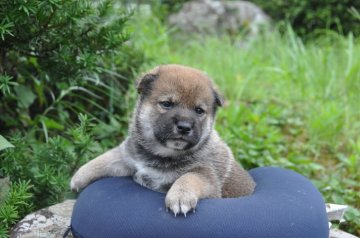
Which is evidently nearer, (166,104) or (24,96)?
(166,104)

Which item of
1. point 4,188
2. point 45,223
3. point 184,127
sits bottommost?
point 45,223

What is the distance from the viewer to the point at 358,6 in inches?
535

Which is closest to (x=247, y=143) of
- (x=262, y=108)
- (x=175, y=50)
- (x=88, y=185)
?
(x=262, y=108)

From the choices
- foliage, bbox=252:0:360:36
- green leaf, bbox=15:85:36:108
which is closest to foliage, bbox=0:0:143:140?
green leaf, bbox=15:85:36:108

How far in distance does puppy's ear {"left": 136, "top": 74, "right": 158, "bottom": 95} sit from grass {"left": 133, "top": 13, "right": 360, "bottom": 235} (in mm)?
1897

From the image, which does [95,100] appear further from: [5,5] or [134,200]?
[134,200]

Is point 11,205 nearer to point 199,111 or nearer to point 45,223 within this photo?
point 45,223

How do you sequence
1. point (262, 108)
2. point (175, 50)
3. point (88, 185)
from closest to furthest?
point (88, 185) < point (262, 108) < point (175, 50)

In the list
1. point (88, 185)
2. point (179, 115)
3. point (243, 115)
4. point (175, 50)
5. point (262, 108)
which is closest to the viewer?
point (179, 115)

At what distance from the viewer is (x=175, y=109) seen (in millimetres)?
3879

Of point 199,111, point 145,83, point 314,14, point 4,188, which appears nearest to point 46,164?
point 4,188

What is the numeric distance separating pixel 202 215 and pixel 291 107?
4269 mm

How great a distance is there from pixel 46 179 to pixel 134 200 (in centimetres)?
114

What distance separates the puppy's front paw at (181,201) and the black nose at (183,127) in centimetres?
45
